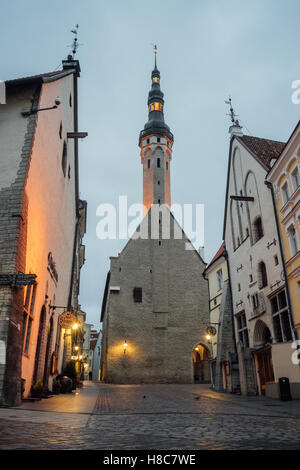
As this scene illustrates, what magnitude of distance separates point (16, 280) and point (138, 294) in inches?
1163

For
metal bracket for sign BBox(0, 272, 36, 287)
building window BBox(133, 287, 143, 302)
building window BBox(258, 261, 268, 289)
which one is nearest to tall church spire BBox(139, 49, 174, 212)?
building window BBox(133, 287, 143, 302)

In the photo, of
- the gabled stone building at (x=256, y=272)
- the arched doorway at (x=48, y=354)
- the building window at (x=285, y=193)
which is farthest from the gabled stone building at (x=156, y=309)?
the building window at (x=285, y=193)

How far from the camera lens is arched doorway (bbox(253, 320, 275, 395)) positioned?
17984 mm

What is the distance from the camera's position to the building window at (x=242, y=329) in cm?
2147

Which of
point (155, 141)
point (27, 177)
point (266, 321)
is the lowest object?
point (266, 321)

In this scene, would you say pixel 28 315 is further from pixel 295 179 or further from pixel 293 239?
pixel 295 179

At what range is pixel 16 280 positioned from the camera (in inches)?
416

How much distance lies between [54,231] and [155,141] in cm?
3469

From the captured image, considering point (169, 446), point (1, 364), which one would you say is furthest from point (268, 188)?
point (169, 446)

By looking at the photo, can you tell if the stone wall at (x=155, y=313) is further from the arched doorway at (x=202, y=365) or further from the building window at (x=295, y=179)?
the building window at (x=295, y=179)

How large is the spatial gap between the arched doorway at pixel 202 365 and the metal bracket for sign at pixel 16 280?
30.2 metres
